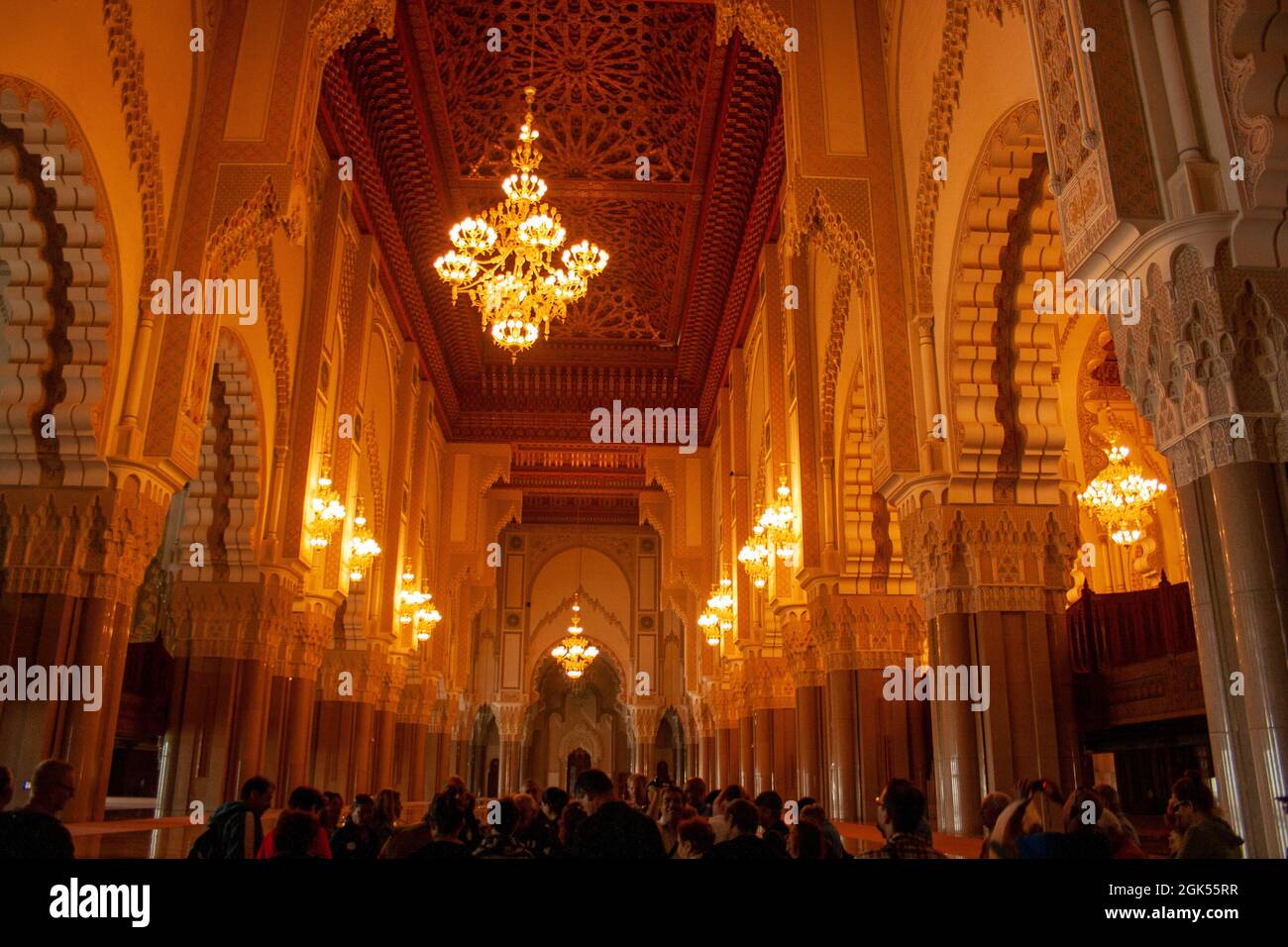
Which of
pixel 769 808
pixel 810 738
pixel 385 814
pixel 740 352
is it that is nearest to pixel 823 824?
pixel 769 808

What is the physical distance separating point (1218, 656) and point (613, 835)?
7.94 ft

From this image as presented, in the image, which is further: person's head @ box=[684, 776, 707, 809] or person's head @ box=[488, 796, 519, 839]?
person's head @ box=[684, 776, 707, 809]

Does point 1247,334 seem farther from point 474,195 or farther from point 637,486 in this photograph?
point 637,486

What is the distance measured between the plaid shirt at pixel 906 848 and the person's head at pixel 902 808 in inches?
1.1

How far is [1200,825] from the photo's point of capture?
11.0ft

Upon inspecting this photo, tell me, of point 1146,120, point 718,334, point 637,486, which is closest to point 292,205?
point 1146,120

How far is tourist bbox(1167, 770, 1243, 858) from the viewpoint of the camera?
3299 millimetres

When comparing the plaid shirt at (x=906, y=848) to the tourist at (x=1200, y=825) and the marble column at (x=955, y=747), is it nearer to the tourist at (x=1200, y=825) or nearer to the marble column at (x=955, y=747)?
the tourist at (x=1200, y=825)

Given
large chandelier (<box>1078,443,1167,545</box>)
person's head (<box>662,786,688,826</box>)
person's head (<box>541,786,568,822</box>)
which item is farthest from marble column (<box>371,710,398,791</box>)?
large chandelier (<box>1078,443,1167,545</box>)

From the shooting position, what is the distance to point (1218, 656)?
12.4 feet

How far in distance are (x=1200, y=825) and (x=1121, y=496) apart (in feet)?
29.7

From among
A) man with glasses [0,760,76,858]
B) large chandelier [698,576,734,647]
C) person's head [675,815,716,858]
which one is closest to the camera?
man with glasses [0,760,76,858]

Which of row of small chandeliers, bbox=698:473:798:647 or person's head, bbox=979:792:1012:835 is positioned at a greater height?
row of small chandeliers, bbox=698:473:798:647

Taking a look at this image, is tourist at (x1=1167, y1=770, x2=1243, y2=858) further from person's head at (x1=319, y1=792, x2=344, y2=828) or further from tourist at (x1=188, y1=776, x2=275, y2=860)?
person's head at (x1=319, y1=792, x2=344, y2=828)
